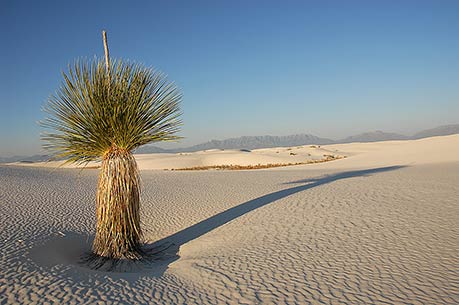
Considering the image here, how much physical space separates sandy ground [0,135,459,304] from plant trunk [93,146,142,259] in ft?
2.38

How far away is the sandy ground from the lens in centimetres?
483

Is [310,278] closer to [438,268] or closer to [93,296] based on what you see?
[438,268]

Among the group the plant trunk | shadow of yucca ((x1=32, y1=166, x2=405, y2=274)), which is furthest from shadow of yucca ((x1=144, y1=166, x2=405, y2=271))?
the plant trunk

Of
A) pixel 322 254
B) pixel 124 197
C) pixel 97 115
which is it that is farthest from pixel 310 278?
pixel 97 115

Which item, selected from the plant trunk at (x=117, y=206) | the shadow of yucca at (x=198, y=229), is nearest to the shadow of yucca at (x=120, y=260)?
the shadow of yucca at (x=198, y=229)

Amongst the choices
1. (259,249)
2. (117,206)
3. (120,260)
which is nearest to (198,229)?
(259,249)

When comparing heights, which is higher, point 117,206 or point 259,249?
point 117,206

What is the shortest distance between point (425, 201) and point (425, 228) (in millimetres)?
3252

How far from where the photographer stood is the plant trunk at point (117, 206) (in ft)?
21.4

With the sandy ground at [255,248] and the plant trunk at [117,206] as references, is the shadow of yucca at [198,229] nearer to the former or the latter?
the sandy ground at [255,248]

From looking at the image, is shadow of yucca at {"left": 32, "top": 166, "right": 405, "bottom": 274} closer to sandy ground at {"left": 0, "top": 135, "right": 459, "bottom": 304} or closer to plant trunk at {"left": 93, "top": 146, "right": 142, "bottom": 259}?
sandy ground at {"left": 0, "top": 135, "right": 459, "bottom": 304}

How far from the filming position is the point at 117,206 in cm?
657

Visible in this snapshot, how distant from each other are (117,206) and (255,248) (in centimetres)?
320

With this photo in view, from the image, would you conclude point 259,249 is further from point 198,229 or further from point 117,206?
point 117,206
